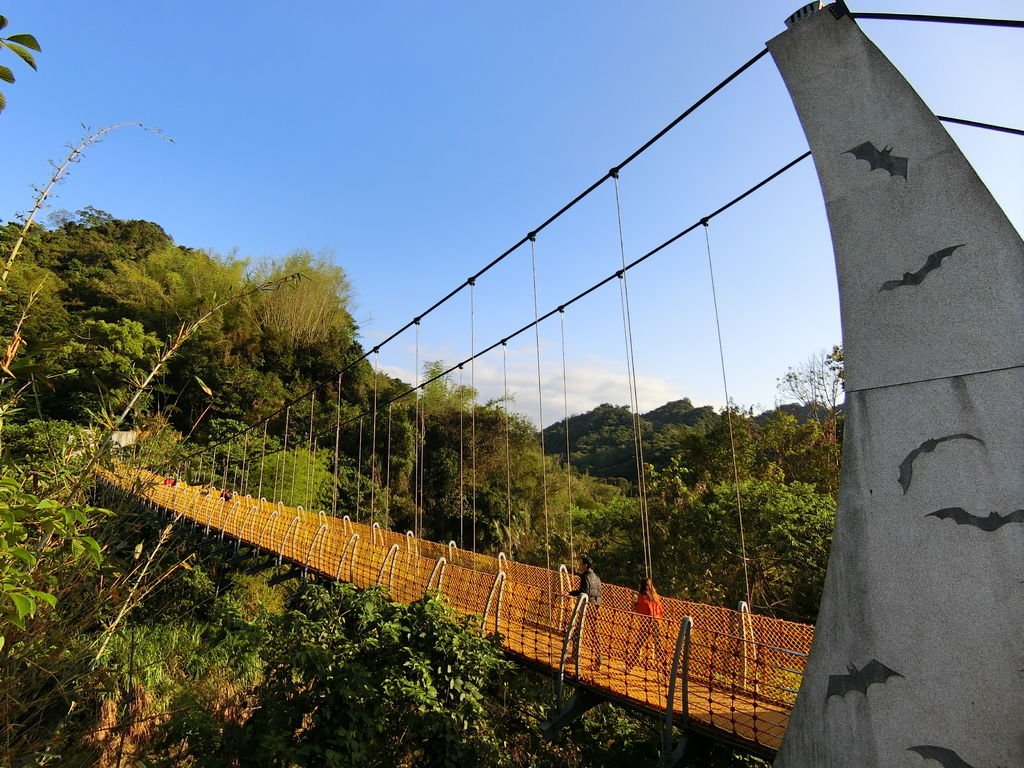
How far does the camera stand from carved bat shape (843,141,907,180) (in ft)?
6.45

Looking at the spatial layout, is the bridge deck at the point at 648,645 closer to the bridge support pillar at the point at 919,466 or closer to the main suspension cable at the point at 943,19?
the bridge support pillar at the point at 919,466

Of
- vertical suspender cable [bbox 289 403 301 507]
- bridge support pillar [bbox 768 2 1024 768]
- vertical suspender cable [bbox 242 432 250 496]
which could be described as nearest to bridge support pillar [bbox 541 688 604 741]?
bridge support pillar [bbox 768 2 1024 768]

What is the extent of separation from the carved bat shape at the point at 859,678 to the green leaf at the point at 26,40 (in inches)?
93.3

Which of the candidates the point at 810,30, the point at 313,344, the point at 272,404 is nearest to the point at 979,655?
the point at 810,30

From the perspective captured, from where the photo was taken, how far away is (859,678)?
1.76 meters

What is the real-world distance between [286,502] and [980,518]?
51.7ft

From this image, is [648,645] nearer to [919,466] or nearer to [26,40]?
[919,466]

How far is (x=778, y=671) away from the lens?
2656 mm

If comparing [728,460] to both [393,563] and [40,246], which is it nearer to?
[393,563]

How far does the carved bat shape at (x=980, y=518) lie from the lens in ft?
5.26

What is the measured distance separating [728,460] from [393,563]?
279 inches

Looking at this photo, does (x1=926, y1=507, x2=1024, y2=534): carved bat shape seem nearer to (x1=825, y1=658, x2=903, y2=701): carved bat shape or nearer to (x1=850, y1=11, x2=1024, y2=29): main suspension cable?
(x1=825, y1=658, x2=903, y2=701): carved bat shape

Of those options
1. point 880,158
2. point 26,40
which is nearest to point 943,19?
point 880,158

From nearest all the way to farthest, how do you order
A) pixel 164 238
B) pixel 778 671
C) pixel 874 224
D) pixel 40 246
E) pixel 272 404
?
pixel 40 246 < pixel 874 224 < pixel 778 671 < pixel 272 404 < pixel 164 238
